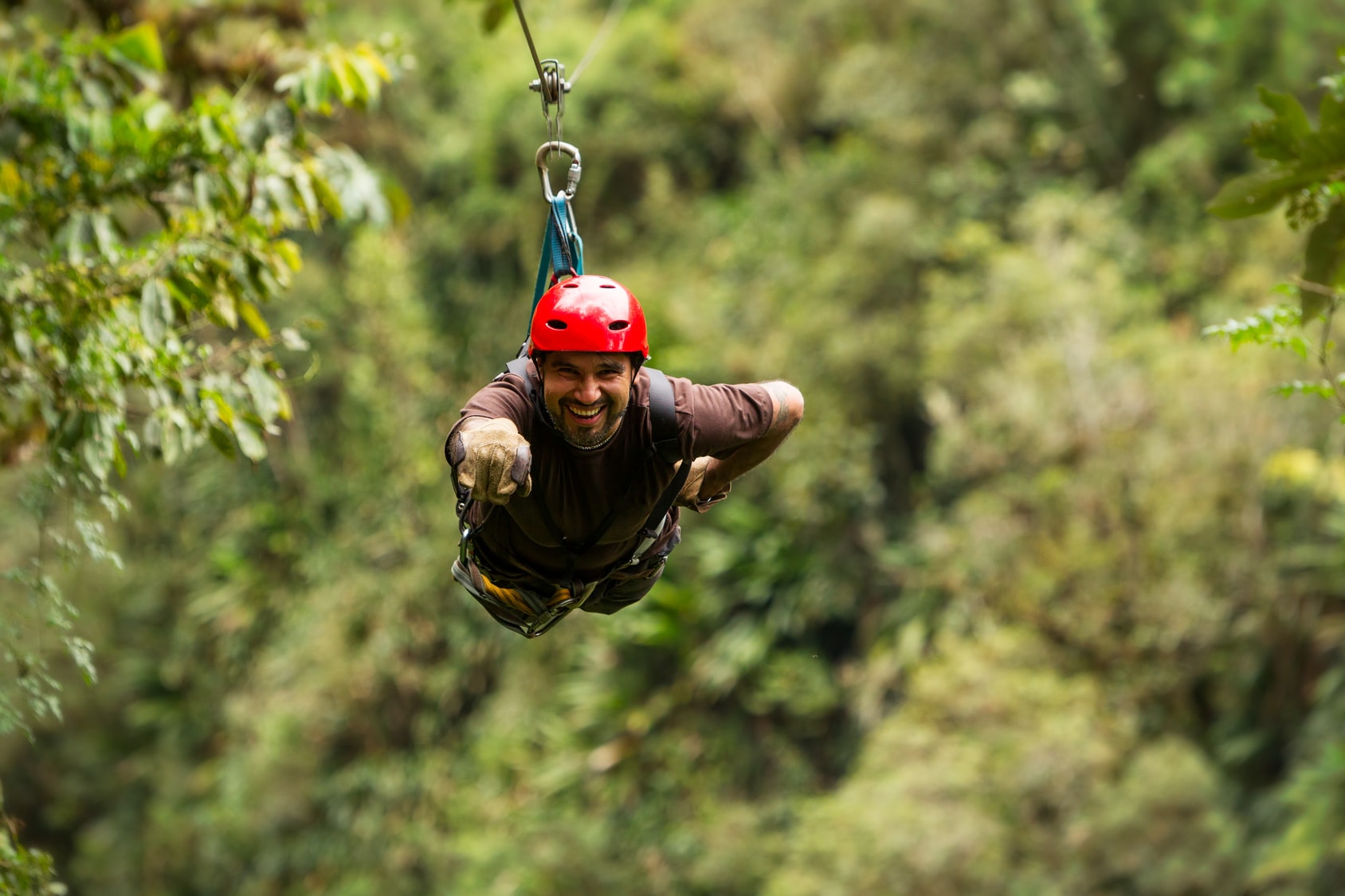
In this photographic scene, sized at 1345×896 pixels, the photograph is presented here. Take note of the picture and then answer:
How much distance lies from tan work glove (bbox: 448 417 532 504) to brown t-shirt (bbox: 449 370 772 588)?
23 cm

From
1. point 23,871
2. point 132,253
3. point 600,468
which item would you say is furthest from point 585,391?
point 23,871

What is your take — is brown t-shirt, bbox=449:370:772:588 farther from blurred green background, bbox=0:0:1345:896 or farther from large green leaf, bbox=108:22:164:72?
blurred green background, bbox=0:0:1345:896

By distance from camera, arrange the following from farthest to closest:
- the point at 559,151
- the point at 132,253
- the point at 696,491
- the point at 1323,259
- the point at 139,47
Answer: the point at 139,47 → the point at 132,253 → the point at 559,151 → the point at 696,491 → the point at 1323,259

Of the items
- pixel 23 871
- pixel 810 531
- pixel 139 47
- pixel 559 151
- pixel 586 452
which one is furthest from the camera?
Result: pixel 810 531

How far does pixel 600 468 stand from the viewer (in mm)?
3301

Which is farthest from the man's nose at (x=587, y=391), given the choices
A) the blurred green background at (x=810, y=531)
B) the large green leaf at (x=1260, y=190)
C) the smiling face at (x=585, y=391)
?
the blurred green background at (x=810, y=531)

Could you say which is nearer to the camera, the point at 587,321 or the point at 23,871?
the point at 587,321

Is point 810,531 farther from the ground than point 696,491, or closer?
farther from the ground

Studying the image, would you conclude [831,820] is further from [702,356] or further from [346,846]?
[346,846]

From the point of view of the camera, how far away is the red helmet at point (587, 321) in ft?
10.1

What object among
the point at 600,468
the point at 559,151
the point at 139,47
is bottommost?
the point at 600,468

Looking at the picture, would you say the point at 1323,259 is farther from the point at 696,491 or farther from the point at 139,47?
the point at 139,47

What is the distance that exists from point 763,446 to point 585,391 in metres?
0.58

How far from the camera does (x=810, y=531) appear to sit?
14367mm
